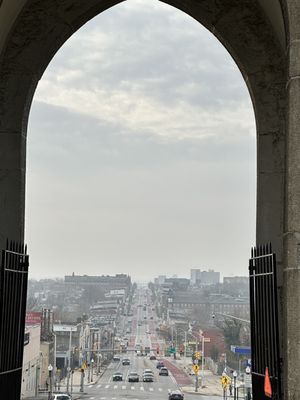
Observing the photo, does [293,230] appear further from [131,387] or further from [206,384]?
[206,384]

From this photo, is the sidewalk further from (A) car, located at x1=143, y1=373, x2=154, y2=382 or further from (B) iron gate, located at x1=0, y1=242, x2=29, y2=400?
(B) iron gate, located at x1=0, y1=242, x2=29, y2=400

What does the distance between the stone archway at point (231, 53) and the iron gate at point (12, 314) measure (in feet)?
2.04

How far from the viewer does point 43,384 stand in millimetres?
71812

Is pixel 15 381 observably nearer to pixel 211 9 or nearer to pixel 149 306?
pixel 211 9

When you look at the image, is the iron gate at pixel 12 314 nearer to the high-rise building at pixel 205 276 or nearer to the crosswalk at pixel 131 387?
the crosswalk at pixel 131 387

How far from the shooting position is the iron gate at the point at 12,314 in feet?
20.9

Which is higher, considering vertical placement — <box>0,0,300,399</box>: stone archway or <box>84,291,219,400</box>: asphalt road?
<box>0,0,300,399</box>: stone archway

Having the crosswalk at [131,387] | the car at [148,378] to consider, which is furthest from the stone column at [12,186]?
the car at [148,378]

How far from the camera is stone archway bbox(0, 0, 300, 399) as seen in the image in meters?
7.39

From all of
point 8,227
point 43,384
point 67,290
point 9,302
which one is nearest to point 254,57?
point 8,227

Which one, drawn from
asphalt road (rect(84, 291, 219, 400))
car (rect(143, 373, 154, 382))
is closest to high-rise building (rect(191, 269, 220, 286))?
asphalt road (rect(84, 291, 219, 400))

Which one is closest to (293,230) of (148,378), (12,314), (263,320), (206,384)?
(263,320)

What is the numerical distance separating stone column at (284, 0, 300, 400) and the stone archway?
8.21ft

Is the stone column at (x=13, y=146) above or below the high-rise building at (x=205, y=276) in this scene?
below
